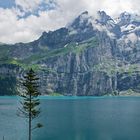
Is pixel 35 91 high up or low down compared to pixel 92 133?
up

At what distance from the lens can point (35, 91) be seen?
77125 millimetres

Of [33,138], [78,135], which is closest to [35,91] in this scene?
[33,138]

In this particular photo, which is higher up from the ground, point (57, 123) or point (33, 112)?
point (33, 112)

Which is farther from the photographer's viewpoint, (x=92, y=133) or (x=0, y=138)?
(x=92, y=133)

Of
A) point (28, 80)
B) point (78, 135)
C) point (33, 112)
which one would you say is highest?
point (28, 80)

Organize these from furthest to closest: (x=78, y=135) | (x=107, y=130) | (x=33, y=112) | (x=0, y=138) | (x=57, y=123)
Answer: (x=57, y=123) < (x=107, y=130) < (x=78, y=135) < (x=0, y=138) < (x=33, y=112)

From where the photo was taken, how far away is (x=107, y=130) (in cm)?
15438

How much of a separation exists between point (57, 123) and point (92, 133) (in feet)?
131

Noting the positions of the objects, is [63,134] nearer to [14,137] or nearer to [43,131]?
[43,131]

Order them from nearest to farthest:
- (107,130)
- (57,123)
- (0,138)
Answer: (0,138) < (107,130) < (57,123)

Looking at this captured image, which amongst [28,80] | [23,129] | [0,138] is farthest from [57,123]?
[28,80]

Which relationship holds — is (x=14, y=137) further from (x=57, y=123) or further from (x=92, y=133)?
(x=57, y=123)

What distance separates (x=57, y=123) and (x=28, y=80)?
109795mm

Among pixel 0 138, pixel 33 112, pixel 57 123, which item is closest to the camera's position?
pixel 33 112
